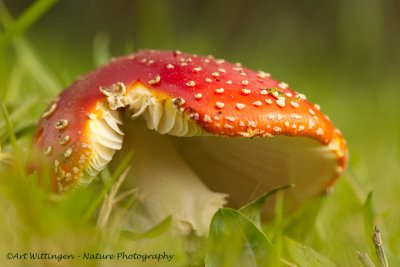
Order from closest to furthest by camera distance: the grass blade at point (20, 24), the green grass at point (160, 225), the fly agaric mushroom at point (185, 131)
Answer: the green grass at point (160, 225), the fly agaric mushroom at point (185, 131), the grass blade at point (20, 24)

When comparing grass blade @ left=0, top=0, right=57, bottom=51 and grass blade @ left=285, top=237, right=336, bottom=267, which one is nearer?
grass blade @ left=285, top=237, right=336, bottom=267

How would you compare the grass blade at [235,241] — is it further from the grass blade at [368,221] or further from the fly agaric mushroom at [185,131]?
the grass blade at [368,221]

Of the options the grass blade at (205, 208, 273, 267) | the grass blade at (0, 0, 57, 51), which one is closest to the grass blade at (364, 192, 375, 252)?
the grass blade at (205, 208, 273, 267)

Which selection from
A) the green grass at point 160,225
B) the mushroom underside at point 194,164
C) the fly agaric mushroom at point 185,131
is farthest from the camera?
the mushroom underside at point 194,164

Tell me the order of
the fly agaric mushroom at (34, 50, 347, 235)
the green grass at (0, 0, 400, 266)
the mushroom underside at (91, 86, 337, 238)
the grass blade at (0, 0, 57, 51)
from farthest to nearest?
1. the grass blade at (0, 0, 57, 51)
2. the mushroom underside at (91, 86, 337, 238)
3. the fly agaric mushroom at (34, 50, 347, 235)
4. the green grass at (0, 0, 400, 266)

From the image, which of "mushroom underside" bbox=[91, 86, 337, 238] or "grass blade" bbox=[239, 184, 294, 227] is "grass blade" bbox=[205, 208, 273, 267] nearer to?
"grass blade" bbox=[239, 184, 294, 227]

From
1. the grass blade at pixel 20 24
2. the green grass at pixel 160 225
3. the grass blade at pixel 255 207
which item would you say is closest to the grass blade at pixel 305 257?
the green grass at pixel 160 225

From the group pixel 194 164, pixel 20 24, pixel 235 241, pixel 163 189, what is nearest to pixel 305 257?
pixel 235 241

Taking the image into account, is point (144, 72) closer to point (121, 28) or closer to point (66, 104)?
point (66, 104)
